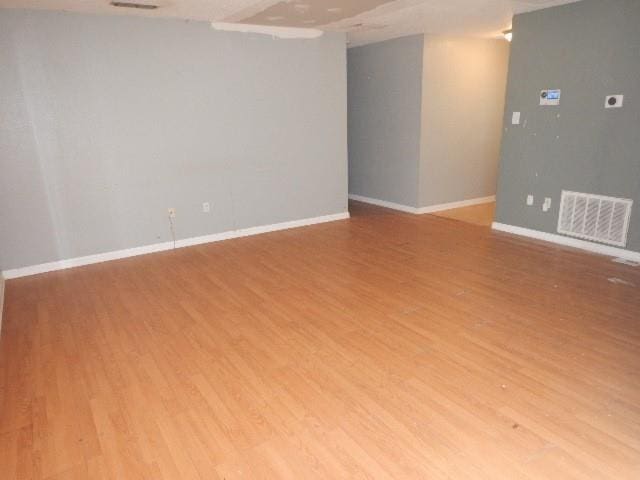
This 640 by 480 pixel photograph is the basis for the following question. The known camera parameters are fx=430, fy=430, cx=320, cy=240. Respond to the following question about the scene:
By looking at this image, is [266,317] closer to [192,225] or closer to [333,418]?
[333,418]

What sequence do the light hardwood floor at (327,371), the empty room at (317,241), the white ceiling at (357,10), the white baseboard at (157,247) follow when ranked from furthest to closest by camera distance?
the white baseboard at (157,247)
the white ceiling at (357,10)
the empty room at (317,241)
the light hardwood floor at (327,371)

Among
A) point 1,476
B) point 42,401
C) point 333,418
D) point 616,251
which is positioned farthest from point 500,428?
point 616,251

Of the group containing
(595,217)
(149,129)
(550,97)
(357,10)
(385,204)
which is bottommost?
(385,204)

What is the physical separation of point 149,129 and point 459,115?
4.23 meters

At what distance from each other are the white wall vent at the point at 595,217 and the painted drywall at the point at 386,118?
2076mm

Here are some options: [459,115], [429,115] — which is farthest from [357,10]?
[459,115]

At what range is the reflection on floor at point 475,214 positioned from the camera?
5813mm

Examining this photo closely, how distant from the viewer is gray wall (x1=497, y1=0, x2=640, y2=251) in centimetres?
399

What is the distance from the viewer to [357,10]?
4.16 metres

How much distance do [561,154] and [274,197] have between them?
10.9 feet

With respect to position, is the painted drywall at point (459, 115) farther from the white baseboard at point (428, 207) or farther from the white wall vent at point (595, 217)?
the white wall vent at point (595, 217)

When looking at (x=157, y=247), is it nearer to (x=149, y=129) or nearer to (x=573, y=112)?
(x=149, y=129)

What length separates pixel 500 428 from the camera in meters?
2.01

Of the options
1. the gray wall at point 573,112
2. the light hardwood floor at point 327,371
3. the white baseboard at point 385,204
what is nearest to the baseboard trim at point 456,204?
the white baseboard at point 385,204
